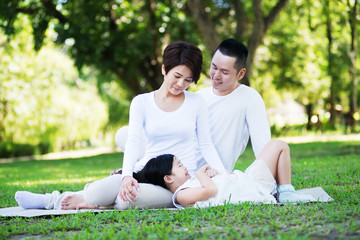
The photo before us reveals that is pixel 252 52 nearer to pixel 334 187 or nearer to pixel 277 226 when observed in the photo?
pixel 334 187

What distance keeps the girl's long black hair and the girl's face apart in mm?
41

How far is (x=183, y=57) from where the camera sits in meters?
4.52

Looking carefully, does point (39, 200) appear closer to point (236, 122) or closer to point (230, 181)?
point (230, 181)

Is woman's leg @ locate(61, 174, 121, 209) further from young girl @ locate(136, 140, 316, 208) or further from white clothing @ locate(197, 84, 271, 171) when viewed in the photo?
white clothing @ locate(197, 84, 271, 171)

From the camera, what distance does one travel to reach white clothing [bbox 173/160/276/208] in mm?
4332

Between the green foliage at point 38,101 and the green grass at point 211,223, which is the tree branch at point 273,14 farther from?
the green foliage at point 38,101

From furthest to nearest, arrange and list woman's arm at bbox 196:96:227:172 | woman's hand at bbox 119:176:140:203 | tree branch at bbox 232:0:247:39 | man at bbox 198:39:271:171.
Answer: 1. tree branch at bbox 232:0:247:39
2. man at bbox 198:39:271:171
3. woman's arm at bbox 196:96:227:172
4. woman's hand at bbox 119:176:140:203

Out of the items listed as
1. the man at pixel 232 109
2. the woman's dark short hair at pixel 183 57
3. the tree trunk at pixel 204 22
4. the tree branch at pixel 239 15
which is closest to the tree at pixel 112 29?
the tree trunk at pixel 204 22

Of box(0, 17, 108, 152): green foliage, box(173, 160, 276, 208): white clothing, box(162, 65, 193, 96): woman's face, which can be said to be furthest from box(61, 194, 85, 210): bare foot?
box(0, 17, 108, 152): green foliage

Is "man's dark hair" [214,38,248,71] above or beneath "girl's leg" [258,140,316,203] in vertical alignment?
above

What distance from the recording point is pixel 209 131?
4898 millimetres

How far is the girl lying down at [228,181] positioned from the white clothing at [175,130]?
0.25 metres

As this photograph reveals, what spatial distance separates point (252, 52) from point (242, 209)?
10.8m

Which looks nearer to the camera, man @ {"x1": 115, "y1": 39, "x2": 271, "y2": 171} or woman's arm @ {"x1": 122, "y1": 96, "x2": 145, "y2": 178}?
woman's arm @ {"x1": 122, "y1": 96, "x2": 145, "y2": 178}
